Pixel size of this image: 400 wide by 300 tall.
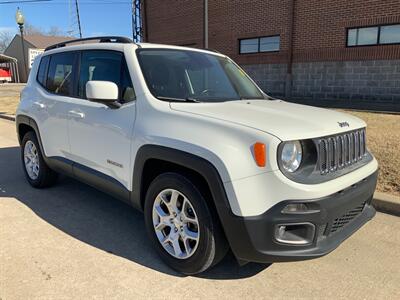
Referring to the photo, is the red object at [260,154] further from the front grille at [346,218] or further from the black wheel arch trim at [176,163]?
the front grille at [346,218]

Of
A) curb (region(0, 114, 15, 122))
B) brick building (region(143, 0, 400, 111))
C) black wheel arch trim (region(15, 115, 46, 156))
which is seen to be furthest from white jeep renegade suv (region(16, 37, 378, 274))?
curb (region(0, 114, 15, 122))

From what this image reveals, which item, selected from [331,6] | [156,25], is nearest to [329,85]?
[331,6]

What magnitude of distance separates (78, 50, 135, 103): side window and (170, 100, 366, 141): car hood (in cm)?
61

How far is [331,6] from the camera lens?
14.3 m

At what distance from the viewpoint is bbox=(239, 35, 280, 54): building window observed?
16719 mm

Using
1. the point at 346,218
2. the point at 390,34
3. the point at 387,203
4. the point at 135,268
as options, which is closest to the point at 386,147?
the point at 387,203

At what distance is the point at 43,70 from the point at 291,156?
3908mm

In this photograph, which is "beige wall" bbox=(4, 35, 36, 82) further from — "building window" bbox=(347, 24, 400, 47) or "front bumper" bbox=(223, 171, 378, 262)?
"front bumper" bbox=(223, 171, 378, 262)

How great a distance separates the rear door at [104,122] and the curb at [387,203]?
116 inches

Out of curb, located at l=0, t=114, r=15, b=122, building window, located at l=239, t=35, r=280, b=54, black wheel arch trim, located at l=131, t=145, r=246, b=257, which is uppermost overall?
building window, located at l=239, t=35, r=280, b=54

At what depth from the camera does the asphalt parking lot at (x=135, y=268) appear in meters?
3.00

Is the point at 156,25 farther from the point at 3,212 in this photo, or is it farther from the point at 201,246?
the point at 201,246

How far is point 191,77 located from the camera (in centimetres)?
391

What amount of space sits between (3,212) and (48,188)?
94 centimetres
